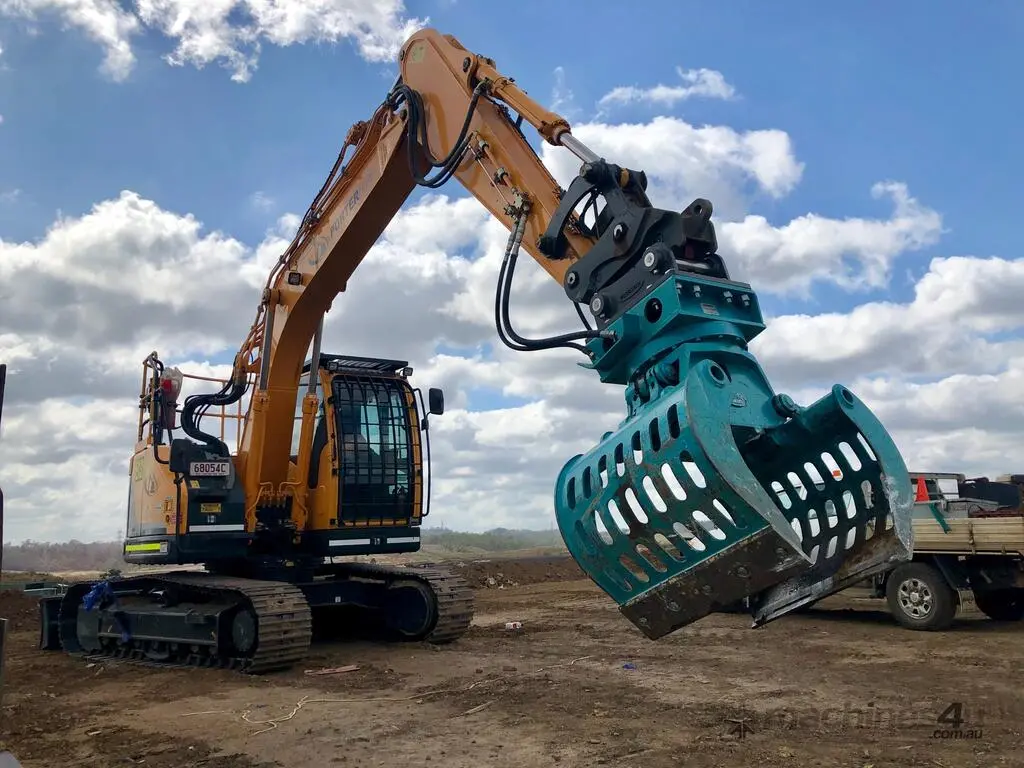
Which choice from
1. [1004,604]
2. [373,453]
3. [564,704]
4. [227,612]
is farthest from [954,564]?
[227,612]

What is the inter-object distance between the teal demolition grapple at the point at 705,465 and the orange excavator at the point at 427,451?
12 millimetres

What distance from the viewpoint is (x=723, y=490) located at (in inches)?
161

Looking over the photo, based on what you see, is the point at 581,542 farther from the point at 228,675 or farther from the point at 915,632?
the point at 915,632

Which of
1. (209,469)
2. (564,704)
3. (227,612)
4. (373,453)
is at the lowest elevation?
(564,704)

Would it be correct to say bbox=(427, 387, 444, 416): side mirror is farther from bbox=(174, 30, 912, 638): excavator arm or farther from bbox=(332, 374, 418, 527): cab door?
bbox=(174, 30, 912, 638): excavator arm

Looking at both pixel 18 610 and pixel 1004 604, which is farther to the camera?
pixel 18 610

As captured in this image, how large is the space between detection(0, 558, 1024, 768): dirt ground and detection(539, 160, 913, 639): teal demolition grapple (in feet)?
5.30

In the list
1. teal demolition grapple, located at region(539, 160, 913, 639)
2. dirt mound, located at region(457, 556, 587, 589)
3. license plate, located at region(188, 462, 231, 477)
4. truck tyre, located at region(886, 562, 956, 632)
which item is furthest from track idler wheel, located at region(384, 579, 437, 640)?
dirt mound, located at region(457, 556, 587, 589)

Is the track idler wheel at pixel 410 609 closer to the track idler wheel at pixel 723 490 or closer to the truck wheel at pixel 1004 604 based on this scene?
the track idler wheel at pixel 723 490

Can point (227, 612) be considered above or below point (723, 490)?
below

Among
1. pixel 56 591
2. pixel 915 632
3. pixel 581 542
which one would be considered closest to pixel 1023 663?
pixel 915 632

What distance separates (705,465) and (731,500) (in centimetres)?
19

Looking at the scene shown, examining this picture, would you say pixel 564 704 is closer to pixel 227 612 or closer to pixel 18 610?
pixel 227 612

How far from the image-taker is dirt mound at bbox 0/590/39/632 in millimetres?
14750
